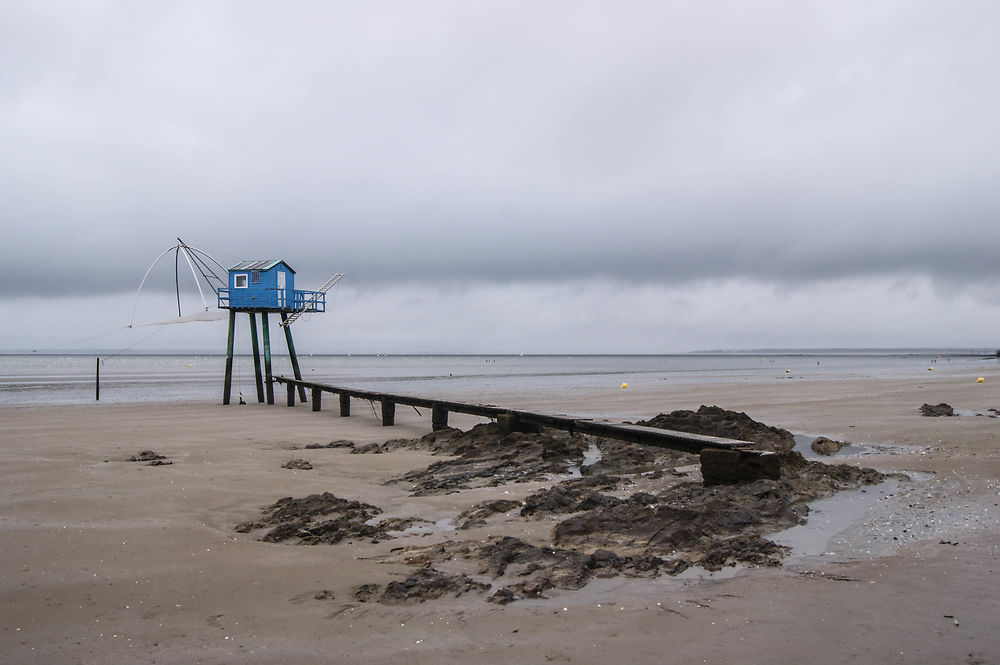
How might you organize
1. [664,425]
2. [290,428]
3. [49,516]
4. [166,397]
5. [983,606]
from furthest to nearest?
[166,397], [290,428], [664,425], [49,516], [983,606]

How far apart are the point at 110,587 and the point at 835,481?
808cm

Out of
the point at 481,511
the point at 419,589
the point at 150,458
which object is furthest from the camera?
the point at 150,458

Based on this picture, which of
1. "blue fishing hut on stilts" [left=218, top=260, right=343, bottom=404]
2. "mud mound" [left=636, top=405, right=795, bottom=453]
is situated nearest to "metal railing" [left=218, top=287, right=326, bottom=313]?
"blue fishing hut on stilts" [left=218, top=260, right=343, bottom=404]

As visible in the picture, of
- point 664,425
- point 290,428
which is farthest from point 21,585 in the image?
point 290,428

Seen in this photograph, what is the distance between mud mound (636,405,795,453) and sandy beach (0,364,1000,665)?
2278mm

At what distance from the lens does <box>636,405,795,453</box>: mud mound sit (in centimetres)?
1218

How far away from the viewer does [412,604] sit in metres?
4.71

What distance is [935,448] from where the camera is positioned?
1159 cm

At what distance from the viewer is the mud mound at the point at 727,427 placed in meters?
12.2

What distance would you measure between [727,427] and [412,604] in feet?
29.5

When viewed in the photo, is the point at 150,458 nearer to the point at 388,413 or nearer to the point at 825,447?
the point at 388,413

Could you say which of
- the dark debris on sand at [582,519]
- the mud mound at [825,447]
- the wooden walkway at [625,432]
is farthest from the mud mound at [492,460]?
the mud mound at [825,447]

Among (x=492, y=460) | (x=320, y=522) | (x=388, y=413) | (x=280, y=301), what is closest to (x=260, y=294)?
(x=280, y=301)

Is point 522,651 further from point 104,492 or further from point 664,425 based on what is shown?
point 664,425
